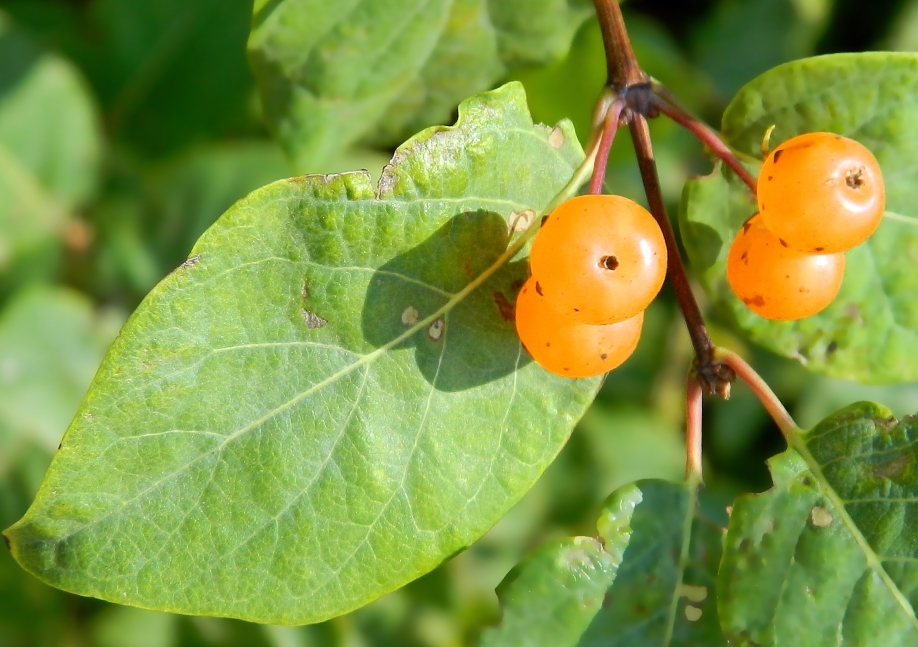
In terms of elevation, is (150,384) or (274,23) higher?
(274,23)

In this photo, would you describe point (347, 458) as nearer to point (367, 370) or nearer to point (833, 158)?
point (367, 370)

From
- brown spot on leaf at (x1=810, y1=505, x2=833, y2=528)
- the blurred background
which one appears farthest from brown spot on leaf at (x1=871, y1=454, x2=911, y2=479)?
the blurred background

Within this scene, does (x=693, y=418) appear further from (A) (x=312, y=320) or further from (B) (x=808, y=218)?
(A) (x=312, y=320)

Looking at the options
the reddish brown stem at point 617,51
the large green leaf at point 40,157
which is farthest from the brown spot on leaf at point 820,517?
the large green leaf at point 40,157

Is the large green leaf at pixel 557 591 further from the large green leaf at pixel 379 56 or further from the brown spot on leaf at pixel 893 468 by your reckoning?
the large green leaf at pixel 379 56

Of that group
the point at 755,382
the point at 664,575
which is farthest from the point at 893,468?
the point at 664,575

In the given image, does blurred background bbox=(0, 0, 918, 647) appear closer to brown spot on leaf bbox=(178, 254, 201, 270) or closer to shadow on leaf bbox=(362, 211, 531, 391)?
→ shadow on leaf bbox=(362, 211, 531, 391)

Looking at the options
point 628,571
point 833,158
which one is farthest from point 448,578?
point 833,158
